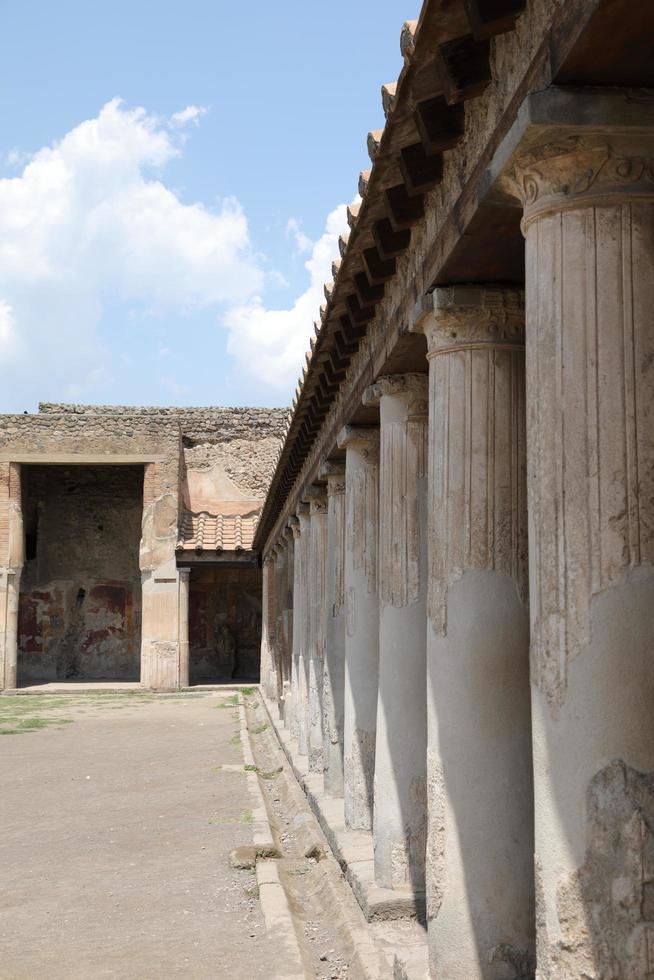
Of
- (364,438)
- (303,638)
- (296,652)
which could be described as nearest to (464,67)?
(364,438)

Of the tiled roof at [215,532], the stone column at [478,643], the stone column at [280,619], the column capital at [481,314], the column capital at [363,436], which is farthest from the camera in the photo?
the tiled roof at [215,532]

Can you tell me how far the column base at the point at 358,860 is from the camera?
4723 mm

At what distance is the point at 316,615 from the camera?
9602mm

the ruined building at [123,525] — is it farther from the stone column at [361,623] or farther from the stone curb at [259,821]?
the stone column at [361,623]

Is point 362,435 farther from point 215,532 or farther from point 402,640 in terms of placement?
point 215,532

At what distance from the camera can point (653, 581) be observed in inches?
96.1

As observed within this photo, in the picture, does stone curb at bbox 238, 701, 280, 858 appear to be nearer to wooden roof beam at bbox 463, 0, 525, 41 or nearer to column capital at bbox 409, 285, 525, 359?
column capital at bbox 409, 285, 525, 359

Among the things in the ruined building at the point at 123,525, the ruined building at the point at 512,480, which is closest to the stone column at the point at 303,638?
the ruined building at the point at 512,480

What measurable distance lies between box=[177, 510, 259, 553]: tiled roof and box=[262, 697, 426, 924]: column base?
1252cm

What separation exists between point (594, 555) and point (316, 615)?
7226mm

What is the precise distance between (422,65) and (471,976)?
292 cm

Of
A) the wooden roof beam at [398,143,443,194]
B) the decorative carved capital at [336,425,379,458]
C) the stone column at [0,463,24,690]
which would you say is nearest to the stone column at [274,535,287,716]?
the stone column at [0,463,24,690]

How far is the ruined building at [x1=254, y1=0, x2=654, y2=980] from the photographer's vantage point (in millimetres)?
2418

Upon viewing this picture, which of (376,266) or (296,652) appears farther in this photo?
(296,652)
